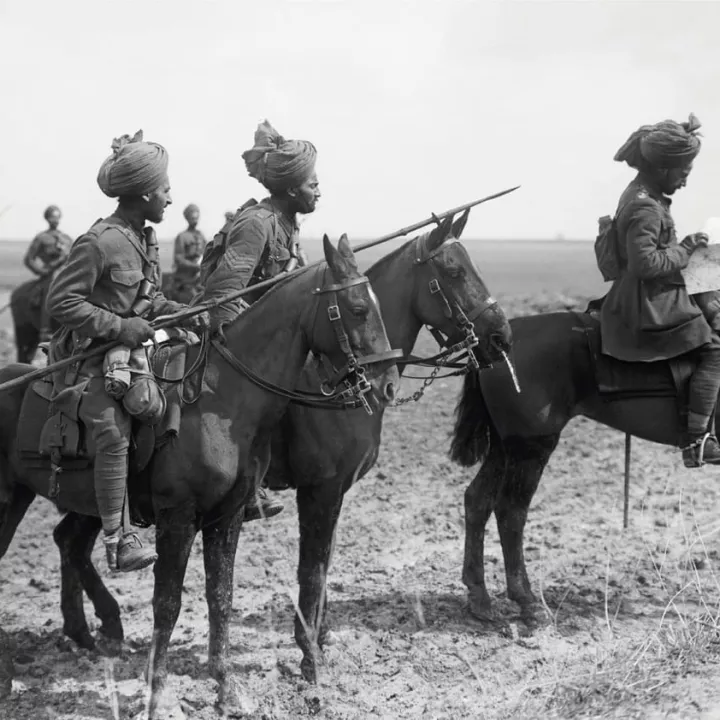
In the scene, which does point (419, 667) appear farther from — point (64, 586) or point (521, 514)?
point (64, 586)

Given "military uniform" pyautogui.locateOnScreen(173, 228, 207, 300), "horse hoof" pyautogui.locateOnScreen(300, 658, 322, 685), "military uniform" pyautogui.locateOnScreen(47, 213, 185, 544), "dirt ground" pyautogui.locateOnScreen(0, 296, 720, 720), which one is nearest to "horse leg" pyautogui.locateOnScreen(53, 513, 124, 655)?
"dirt ground" pyautogui.locateOnScreen(0, 296, 720, 720)

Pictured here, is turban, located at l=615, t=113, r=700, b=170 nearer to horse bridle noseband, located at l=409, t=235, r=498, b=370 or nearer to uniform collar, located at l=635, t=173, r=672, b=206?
uniform collar, located at l=635, t=173, r=672, b=206

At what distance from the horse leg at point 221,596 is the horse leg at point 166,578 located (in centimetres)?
25

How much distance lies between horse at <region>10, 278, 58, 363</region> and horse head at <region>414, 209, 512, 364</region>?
9.17 m

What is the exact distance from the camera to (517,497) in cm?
674

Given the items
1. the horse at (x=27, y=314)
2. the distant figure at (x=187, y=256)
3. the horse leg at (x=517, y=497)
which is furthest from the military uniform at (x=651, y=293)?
the horse at (x=27, y=314)

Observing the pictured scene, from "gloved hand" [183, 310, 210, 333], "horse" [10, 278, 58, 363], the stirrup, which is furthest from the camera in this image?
"horse" [10, 278, 58, 363]

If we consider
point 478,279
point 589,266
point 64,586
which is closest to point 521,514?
point 478,279

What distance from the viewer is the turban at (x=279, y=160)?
5.83 meters

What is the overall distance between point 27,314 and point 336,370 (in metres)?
10.1

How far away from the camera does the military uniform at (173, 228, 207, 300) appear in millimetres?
14758

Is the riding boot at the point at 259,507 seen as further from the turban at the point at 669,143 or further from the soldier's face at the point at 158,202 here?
the turban at the point at 669,143

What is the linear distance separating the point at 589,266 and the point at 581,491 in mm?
35461

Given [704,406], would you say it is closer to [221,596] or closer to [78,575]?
[221,596]
